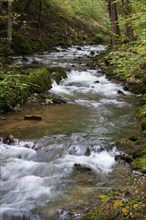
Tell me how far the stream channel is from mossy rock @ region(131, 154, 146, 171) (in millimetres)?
149

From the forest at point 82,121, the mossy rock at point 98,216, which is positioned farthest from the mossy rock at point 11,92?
the mossy rock at point 98,216

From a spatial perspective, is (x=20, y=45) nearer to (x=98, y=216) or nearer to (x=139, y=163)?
(x=139, y=163)

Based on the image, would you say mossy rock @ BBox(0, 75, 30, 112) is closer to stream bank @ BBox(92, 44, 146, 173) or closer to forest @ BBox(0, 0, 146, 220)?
forest @ BBox(0, 0, 146, 220)

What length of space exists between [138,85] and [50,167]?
26.5 ft

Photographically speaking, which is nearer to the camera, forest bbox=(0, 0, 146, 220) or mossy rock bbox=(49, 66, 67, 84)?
forest bbox=(0, 0, 146, 220)

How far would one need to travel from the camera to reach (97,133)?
888cm

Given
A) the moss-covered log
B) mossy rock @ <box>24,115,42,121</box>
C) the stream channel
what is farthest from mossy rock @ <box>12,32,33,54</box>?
mossy rock @ <box>24,115,42,121</box>

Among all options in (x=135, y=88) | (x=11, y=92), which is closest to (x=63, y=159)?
(x=11, y=92)

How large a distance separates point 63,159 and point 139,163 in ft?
→ 5.39

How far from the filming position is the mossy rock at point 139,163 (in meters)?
6.77

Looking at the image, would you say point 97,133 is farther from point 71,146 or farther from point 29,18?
point 29,18

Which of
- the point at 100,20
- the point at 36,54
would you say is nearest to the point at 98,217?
the point at 36,54

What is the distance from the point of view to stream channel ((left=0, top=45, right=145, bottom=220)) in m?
5.66

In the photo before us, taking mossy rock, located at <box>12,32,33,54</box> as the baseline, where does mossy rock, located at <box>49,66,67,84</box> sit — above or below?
below
